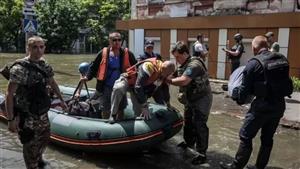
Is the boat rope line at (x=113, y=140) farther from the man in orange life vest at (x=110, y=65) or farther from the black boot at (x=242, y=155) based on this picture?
the black boot at (x=242, y=155)

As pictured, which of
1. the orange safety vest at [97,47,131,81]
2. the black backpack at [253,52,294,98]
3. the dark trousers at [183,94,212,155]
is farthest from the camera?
the orange safety vest at [97,47,131,81]

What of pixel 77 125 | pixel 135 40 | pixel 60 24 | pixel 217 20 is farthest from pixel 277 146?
pixel 60 24

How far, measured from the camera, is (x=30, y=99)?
15.0 ft

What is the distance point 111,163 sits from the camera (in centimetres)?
591

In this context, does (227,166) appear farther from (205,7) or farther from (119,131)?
(205,7)

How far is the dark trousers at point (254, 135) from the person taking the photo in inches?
197

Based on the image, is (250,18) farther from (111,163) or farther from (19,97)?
(19,97)

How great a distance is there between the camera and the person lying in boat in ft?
18.2

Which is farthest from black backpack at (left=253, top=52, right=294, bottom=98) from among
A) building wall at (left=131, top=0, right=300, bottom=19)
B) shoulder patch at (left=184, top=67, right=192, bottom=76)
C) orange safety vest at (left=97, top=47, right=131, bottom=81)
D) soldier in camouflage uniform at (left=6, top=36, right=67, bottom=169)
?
building wall at (left=131, top=0, right=300, bottom=19)

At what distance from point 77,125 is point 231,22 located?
9.72m

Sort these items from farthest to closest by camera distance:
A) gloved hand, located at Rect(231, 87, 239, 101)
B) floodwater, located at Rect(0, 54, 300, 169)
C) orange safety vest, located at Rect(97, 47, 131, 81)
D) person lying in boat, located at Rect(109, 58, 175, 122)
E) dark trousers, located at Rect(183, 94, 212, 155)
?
orange safety vest, located at Rect(97, 47, 131, 81)
floodwater, located at Rect(0, 54, 300, 169)
dark trousers, located at Rect(183, 94, 212, 155)
person lying in boat, located at Rect(109, 58, 175, 122)
gloved hand, located at Rect(231, 87, 239, 101)

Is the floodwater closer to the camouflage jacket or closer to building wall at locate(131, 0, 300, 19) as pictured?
the camouflage jacket

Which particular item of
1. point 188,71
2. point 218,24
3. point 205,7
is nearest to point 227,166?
point 188,71

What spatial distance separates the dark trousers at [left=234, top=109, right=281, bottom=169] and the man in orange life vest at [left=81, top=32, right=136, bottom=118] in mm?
1959
